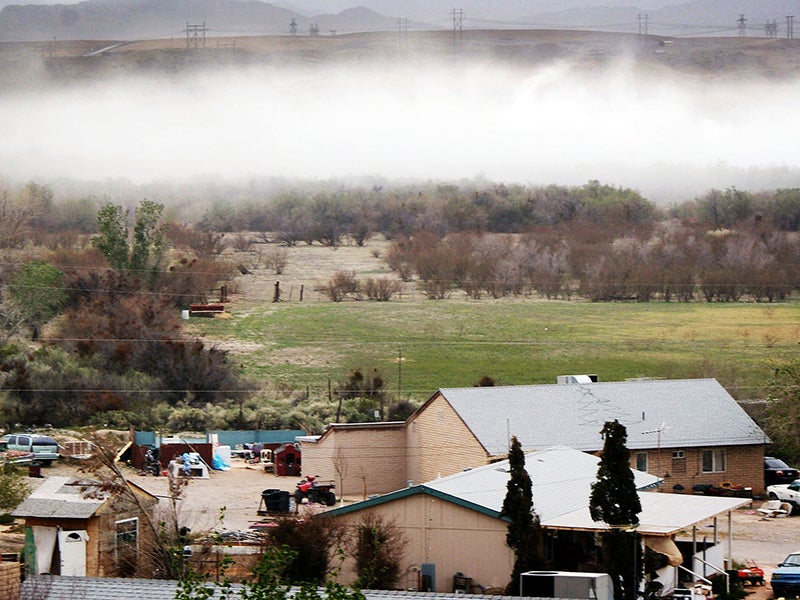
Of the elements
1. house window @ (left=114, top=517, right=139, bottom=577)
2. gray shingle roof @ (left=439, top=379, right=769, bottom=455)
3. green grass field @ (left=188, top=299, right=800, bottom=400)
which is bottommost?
house window @ (left=114, top=517, right=139, bottom=577)

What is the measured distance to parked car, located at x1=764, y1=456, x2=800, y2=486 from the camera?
37250mm

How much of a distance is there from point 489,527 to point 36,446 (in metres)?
18.6

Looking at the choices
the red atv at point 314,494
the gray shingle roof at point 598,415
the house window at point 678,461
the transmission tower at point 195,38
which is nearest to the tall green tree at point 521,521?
the gray shingle roof at point 598,415

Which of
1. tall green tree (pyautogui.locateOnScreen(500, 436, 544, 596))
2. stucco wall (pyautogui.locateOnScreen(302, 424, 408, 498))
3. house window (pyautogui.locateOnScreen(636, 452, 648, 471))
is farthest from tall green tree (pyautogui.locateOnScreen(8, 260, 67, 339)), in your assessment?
tall green tree (pyautogui.locateOnScreen(500, 436, 544, 596))

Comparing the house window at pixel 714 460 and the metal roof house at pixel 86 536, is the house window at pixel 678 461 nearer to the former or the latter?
the house window at pixel 714 460

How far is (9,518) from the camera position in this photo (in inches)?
1133

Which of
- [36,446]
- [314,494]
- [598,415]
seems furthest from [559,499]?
[36,446]

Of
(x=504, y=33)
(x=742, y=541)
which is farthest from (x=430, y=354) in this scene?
(x=504, y=33)

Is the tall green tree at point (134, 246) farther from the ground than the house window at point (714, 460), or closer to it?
farther from the ground

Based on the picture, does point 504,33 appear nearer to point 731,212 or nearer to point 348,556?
point 731,212

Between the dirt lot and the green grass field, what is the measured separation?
46.7 feet

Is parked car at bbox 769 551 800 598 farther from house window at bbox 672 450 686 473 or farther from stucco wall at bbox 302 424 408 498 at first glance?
stucco wall at bbox 302 424 408 498

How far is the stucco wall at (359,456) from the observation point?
121 ft

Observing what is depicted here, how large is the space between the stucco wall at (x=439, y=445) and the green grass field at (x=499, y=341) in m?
14.0
